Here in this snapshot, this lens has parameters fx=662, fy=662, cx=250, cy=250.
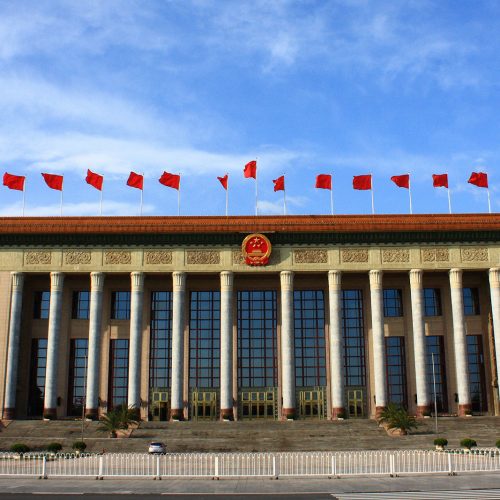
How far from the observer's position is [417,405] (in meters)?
50.0

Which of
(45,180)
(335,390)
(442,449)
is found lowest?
(442,449)

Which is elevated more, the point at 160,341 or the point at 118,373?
the point at 160,341

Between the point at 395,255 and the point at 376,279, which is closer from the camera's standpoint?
the point at 376,279

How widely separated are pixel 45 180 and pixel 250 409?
24.5 m

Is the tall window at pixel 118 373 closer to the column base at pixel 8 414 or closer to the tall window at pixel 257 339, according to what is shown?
the column base at pixel 8 414

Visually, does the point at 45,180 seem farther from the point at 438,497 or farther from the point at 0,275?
the point at 438,497

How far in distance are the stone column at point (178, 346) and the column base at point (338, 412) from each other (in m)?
11.4

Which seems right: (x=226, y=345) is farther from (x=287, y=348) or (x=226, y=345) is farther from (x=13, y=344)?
(x=13, y=344)

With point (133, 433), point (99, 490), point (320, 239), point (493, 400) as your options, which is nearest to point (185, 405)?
point (133, 433)

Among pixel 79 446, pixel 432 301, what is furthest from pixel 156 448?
pixel 432 301

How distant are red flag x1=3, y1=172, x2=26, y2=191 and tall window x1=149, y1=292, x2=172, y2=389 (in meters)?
13.7

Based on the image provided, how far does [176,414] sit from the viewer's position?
49375 mm

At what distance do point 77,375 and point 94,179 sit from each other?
15868mm

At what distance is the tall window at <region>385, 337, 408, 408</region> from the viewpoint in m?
53.0
